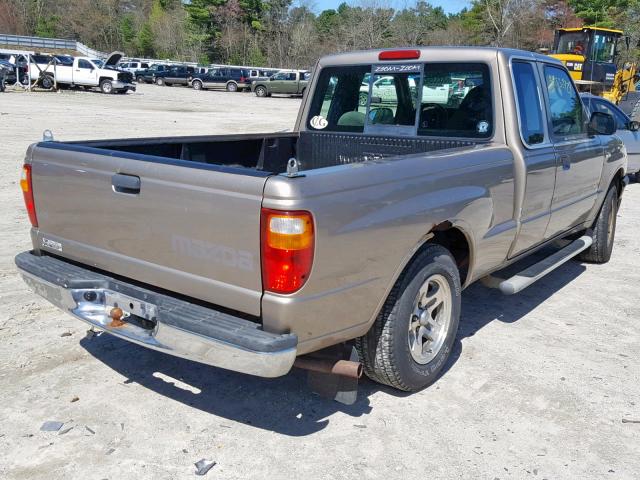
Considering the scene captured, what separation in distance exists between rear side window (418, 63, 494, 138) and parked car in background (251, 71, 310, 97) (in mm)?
38546

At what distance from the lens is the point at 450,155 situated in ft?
12.5

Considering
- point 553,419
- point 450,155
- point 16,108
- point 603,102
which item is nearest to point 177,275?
point 450,155

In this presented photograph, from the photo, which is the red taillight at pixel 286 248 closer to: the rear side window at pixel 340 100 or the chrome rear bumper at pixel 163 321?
the chrome rear bumper at pixel 163 321

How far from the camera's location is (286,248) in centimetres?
281

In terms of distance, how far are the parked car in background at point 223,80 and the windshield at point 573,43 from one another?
89.8 feet

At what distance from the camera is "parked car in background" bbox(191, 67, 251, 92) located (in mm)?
47406

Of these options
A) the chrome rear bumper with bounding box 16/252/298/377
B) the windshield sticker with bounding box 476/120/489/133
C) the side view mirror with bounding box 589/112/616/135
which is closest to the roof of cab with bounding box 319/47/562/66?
the windshield sticker with bounding box 476/120/489/133

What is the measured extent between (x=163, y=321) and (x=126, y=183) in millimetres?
750

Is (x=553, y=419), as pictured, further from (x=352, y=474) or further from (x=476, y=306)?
(x=476, y=306)

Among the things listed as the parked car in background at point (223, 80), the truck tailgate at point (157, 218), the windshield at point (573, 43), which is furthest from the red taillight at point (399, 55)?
the parked car in background at point (223, 80)

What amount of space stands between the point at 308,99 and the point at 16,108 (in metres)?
21.5

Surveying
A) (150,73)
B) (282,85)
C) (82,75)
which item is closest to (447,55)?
(82,75)

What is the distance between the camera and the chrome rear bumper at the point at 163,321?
286 cm

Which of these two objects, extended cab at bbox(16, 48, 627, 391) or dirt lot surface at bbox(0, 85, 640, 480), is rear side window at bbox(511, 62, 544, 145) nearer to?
extended cab at bbox(16, 48, 627, 391)
